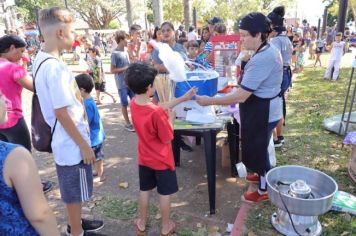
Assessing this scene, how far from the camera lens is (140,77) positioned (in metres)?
2.30

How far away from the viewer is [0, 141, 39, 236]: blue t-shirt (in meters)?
1.05

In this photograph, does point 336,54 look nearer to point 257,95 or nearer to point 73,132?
point 257,95

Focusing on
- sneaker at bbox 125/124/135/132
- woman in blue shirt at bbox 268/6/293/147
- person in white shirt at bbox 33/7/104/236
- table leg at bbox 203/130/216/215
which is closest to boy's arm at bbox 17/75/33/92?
person in white shirt at bbox 33/7/104/236

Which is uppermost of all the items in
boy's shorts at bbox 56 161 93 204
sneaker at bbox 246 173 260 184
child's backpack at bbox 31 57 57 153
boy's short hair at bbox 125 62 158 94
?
boy's short hair at bbox 125 62 158 94

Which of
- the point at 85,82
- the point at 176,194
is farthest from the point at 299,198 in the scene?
the point at 85,82

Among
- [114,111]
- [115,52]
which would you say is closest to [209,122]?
[115,52]

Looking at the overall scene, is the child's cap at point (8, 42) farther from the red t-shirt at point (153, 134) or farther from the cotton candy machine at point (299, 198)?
the cotton candy machine at point (299, 198)

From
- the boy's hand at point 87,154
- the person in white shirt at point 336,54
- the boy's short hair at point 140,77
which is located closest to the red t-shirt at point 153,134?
the boy's short hair at point 140,77

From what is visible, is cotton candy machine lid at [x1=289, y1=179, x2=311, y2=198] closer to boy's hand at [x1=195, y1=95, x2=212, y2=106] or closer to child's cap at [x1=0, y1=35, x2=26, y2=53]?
boy's hand at [x1=195, y1=95, x2=212, y2=106]

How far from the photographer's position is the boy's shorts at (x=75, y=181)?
223 centimetres

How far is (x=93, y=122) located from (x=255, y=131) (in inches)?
69.3

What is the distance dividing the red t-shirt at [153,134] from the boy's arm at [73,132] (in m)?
0.45

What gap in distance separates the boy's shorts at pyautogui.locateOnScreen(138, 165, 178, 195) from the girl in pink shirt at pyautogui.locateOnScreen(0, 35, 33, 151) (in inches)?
51.9

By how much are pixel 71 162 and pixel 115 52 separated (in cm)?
363
